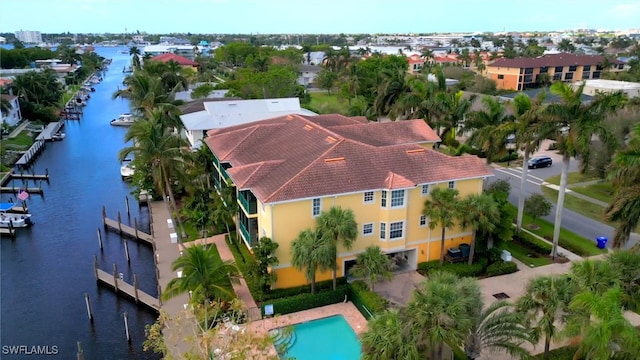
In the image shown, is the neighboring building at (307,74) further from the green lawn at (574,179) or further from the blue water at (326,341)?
the blue water at (326,341)

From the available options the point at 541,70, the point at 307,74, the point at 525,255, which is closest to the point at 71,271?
the point at 525,255

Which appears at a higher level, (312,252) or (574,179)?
(312,252)

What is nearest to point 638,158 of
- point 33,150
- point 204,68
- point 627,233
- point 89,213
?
point 627,233

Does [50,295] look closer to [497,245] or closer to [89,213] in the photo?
[89,213]

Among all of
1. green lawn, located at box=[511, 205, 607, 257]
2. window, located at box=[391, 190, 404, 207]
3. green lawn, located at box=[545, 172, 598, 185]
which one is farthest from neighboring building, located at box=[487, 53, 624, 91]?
window, located at box=[391, 190, 404, 207]

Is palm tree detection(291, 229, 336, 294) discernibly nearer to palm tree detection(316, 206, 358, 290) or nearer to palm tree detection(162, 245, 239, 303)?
palm tree detection(316, 206, 358, 290)

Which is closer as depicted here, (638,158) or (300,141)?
(638,158)

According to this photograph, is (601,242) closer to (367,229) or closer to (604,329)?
(367,229)

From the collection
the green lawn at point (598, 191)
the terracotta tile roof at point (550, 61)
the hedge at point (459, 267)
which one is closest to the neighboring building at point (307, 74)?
the terracotta tile roof at point (550, 61)
